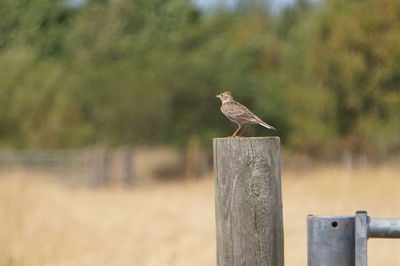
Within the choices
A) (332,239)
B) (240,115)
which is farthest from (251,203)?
(240,115)

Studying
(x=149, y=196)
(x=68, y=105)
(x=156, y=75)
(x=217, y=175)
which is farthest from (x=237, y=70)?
(x=217, y=175)

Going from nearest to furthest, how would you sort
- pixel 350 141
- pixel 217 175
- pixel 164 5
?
pixel 217 175
pixel 350 141
pixel 164 5

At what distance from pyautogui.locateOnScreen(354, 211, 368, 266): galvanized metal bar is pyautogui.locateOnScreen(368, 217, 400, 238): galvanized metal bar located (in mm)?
50

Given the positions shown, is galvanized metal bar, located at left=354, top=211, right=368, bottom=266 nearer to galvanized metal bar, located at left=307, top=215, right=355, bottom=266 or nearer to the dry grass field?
galvanized metal bar, located at left=307, top=215, right=355, bottom=266

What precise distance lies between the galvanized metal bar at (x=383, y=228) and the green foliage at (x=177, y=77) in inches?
850

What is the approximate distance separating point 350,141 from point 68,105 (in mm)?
11312

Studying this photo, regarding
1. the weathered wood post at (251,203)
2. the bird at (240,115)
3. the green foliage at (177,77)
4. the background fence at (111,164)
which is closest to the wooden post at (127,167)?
the background fence at (111,164)

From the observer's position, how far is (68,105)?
3075 centimetres

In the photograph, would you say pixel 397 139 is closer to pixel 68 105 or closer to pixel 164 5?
pixel 68 105

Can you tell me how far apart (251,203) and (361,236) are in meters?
0.61

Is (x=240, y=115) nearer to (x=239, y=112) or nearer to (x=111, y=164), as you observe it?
(x=239, y=112)

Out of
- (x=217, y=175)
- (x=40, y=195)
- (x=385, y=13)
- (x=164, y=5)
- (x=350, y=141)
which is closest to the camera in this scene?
(x=217, y=175)

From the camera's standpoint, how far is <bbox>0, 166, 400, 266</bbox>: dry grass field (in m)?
9.10

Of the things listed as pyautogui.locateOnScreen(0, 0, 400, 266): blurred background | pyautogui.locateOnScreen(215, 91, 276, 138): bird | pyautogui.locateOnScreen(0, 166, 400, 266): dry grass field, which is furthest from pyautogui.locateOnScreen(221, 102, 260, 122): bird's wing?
pyautogui.locateOnScreen(0, 0, 400, 266): blurred background
